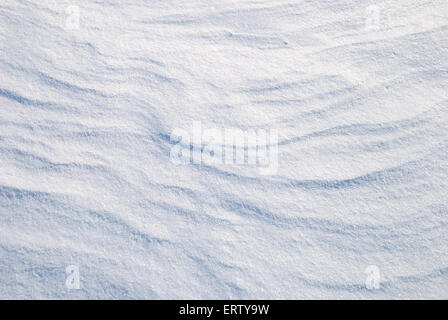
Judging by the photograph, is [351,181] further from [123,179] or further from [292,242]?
[123,179]

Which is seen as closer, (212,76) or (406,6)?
(212,76)

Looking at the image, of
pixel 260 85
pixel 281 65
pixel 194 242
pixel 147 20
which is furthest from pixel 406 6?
pixel 194 242

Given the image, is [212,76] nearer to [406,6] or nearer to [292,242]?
[292,242]
